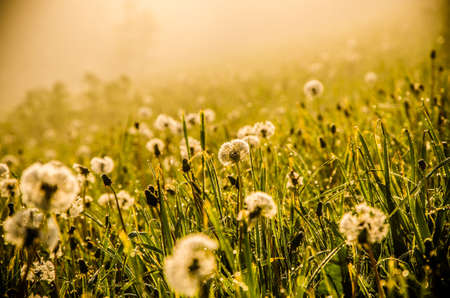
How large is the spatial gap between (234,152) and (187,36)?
61727 millimetres

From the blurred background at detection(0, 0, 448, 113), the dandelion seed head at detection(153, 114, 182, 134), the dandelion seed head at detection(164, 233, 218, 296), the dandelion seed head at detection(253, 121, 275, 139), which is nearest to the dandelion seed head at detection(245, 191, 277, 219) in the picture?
the dandelion seed head at detection(164, 233, 218, 296)

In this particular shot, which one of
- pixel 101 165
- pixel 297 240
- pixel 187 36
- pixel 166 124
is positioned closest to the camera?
pixel 297 240

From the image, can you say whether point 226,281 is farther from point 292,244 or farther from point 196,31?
point 196,31

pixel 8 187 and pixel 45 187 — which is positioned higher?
pixel 8 187

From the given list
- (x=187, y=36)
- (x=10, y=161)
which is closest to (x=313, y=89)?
(x=10, y=161)

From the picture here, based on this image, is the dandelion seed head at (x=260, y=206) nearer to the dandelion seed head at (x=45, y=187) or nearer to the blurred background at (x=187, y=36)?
the dandelion seed head at (x=45, y=187)

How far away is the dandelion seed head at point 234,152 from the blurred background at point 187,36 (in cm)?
937

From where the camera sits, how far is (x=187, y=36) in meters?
58.7

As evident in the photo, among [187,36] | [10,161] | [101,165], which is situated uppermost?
[187,36]

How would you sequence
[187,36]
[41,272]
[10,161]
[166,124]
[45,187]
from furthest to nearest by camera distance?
1. [187,36]
2. [10,161]
3. [166,124]
4. [41,272]
5. [45,187]

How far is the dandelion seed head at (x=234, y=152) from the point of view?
4.68 feet

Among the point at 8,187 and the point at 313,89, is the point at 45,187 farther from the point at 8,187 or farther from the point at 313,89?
the point at 313,89

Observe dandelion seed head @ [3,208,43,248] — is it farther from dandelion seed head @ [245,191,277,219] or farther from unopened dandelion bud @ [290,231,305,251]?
unopened dandelion bud @ [290,231,305,251]

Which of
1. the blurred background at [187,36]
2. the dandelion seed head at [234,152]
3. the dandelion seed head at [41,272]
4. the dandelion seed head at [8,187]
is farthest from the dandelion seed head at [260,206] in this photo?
the blurred background at [187,36]
